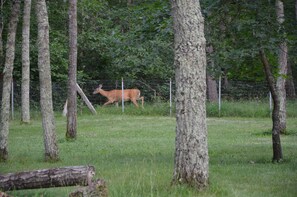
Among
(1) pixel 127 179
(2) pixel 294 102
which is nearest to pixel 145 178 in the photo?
(1) pixel 127 179

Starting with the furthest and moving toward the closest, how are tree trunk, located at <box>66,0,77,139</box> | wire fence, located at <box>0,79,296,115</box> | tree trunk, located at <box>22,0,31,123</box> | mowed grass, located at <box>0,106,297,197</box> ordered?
wire fence, located at <box>0,79,296,115</box> → tree trunk, located at <box>22,0,31,123</box> → tree trunk, located at <box>66,0,77,139</box> → mowed grass, located at <box>0,106,297,197</box>

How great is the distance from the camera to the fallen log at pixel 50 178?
7.49 m

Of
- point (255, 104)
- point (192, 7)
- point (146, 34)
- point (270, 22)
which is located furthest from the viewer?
point (255, 104)

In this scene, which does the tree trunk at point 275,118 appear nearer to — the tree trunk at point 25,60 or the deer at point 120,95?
the tree trunk at point 25,60

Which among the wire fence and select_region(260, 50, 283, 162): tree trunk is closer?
select_region(260, 50, 283, 162): tree trunk

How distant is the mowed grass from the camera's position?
8680 mm

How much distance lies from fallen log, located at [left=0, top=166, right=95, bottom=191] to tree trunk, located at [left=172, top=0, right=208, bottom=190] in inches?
60.3

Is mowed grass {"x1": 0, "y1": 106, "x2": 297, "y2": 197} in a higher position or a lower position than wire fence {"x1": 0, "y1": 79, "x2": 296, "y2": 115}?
lower

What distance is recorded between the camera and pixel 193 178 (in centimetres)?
847

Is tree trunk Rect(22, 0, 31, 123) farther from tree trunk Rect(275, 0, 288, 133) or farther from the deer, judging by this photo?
tree trunk Rect(275, 0, 288, 133)

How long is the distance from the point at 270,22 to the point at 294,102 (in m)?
20.3

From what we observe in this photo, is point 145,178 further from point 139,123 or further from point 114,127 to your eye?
point 139,123

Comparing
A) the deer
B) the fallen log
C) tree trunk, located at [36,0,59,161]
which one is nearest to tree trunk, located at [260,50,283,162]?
tree trunk, located at [36,0,59,161]

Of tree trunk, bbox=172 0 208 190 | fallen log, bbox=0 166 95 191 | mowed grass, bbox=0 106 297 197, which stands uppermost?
tree trunk, bbox=172 0 208 190
